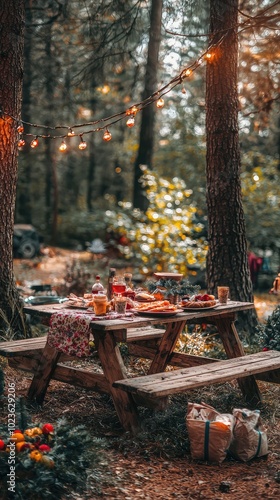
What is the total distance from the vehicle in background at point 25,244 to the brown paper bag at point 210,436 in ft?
47.9

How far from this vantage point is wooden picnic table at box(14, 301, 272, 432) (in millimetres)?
5711

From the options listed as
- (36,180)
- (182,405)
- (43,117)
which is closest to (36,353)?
(182,405)

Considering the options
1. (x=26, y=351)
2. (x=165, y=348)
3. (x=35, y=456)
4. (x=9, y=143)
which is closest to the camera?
(x=35, y=456)

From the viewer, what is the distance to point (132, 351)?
724cm

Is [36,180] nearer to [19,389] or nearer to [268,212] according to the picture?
[268,212]

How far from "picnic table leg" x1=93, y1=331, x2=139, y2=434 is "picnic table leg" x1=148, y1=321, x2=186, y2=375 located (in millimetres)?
1080

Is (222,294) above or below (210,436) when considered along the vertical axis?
above

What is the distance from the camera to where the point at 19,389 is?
675 cm

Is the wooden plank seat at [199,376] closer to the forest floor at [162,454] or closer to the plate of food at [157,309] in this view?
the forest floor at [162,454]

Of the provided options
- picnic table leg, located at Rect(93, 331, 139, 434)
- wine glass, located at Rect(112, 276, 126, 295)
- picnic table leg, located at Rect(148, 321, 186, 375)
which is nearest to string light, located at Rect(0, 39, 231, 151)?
wine glass, located at Rect(112, 276, 126, 295)

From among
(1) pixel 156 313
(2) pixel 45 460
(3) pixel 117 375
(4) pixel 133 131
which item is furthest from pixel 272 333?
(4) pixel 133 131

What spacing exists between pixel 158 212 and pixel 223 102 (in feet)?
16.7

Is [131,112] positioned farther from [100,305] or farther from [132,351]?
[100,305]

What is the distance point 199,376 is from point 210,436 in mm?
619
